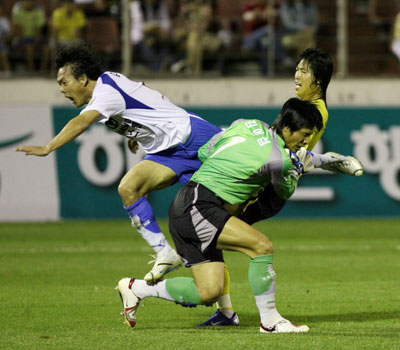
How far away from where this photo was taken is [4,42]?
16.9m

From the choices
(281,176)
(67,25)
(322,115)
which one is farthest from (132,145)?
(67,25)

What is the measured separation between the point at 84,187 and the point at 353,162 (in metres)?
8.71

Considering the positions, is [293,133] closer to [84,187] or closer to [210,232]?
[210,232]

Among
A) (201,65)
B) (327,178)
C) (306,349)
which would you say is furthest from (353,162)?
(201,65)

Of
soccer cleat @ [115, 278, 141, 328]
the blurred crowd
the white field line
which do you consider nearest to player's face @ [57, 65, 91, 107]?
soccer cleat @ [115, 278, 141, 328]

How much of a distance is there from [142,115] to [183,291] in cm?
158

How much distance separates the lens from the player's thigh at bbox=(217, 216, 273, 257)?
6223mm

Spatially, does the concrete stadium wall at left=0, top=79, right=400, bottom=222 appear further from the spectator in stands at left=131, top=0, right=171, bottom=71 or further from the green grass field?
the spectator in stands at left=131, top=0, right=171, bottom=71

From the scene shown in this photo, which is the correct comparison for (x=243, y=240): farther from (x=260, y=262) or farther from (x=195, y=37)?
(x=195, y=37)

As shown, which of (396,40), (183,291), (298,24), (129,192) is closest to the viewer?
(183,291)

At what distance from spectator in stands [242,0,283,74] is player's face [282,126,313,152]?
34.8 feet

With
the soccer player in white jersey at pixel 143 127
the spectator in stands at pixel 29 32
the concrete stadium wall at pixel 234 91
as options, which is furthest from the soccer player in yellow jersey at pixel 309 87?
the spectator in stands at pixel 29 32

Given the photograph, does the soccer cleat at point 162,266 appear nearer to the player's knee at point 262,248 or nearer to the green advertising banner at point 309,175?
the player's knee at point 262,248

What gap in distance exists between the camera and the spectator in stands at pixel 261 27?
16.8 m
